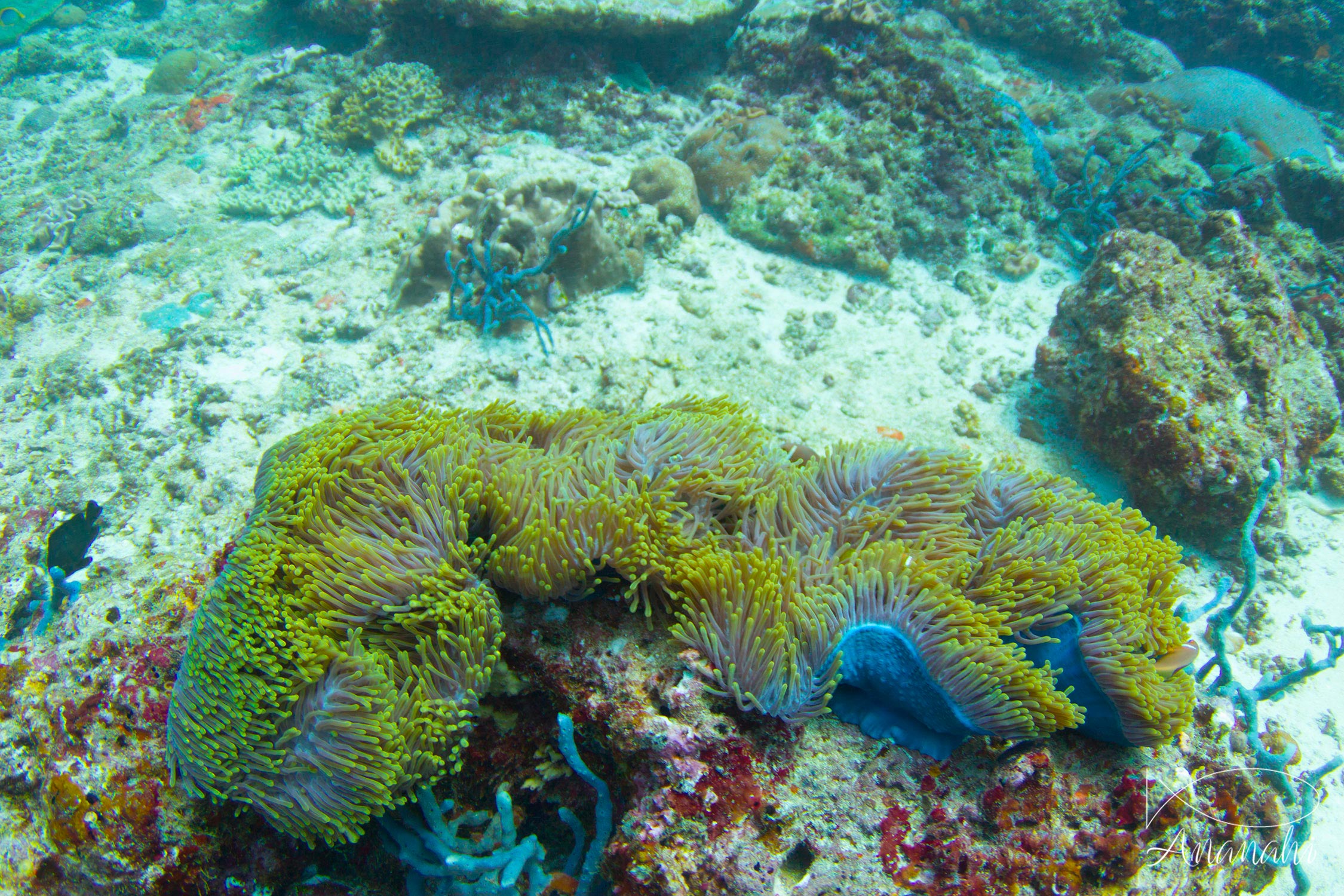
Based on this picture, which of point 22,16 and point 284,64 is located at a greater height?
point 284,64

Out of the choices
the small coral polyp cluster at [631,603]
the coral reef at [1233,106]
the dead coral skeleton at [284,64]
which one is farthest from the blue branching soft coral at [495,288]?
the coral reef at [1233,106]

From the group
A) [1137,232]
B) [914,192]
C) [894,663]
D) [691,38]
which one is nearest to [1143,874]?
[894,663]

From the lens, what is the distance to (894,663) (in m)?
1.77

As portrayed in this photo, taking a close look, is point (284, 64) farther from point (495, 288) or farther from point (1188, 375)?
point (1188, 375)

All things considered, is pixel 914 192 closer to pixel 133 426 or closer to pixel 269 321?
pixel 269 321

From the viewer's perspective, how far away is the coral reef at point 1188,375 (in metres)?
3.93

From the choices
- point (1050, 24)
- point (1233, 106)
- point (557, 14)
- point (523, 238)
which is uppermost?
point (1050, 24)

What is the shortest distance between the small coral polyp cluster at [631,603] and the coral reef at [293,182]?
16.8 feet

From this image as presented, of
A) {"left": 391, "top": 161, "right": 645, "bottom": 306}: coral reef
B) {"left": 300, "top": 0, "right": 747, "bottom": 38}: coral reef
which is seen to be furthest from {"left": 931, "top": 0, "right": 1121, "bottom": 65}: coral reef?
{"left": 391, "top": 161, "right": 645, "bottom": 306}: coral reef

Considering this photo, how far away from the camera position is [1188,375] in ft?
13.4

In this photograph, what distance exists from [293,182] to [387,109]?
1311mm

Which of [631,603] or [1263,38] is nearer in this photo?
[631,603]

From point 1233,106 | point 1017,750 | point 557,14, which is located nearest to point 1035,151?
point 1233,106

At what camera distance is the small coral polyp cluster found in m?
1.76
